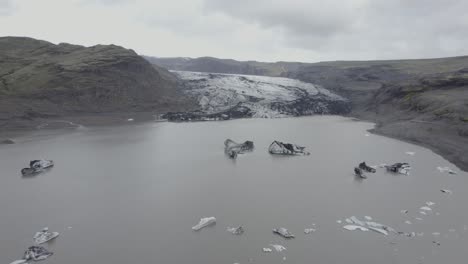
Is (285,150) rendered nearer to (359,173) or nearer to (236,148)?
(236,148)

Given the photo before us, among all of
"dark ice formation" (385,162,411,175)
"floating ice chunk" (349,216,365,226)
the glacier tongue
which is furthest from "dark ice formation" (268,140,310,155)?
the glacier tongue

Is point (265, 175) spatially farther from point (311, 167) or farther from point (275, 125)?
point (275, 125)

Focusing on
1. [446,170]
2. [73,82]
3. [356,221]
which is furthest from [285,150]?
[73,82]

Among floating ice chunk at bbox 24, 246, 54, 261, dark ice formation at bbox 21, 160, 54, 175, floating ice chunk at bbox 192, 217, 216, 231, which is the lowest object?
dark ice formation at bbox 21, 160, 54, 175

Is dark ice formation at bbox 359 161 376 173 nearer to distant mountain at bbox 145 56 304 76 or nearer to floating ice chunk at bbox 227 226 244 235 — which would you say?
floating ice chunk at bbox 227 226 244 235

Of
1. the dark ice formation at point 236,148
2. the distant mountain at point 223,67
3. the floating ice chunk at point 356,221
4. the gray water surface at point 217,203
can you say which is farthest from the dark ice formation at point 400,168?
the distant mountain at point 223,67
